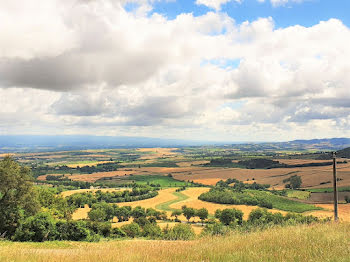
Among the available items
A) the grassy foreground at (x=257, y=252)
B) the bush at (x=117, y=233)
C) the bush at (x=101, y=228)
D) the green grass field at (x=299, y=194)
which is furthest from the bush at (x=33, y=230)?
the green grass field at (x=299, y=194)

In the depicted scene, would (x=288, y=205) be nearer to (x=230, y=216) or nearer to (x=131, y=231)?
(x=230, y=216)

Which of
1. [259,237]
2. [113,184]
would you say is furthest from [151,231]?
[113,184]

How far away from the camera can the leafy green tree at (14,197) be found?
1703 inches

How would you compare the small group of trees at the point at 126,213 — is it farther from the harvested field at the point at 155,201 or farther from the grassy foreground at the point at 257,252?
the grassy foreground at the point at 257,252

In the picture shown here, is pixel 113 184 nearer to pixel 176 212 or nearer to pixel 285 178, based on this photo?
pixel 176 212

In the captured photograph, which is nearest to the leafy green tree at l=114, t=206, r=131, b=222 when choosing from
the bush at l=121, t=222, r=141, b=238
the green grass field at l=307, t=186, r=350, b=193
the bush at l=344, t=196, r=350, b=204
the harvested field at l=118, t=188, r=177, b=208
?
the harvested field at l=118, t=188, r=177, b=208

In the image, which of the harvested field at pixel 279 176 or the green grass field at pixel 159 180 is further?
the green grass field at pixel 159 180

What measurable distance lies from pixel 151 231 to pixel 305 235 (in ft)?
192

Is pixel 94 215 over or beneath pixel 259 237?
beneath

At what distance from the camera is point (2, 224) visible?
42844 mm

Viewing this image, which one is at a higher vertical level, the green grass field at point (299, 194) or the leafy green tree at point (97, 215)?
the leafy green tree at point (97, 215)

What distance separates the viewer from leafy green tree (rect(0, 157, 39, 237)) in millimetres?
43250

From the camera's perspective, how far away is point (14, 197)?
148 feet

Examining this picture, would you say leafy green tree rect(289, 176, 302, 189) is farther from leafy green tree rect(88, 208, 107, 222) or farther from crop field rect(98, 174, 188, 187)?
leafy green tree rect(88, 208, 107, 222)
